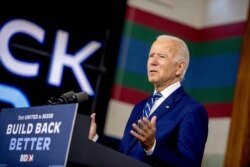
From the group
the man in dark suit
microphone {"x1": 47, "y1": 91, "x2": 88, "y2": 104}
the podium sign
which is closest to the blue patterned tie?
the man in dark suit

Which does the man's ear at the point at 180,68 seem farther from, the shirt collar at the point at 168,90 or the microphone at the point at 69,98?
the microphone at the point at 69,98

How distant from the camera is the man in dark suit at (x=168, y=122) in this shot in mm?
2209

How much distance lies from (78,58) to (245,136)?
1346 millimetres

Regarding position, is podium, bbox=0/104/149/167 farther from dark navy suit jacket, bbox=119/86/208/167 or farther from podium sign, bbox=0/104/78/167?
dark navy suit jacket, bbox=119/86/208/167

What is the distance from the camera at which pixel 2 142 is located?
7.16ft

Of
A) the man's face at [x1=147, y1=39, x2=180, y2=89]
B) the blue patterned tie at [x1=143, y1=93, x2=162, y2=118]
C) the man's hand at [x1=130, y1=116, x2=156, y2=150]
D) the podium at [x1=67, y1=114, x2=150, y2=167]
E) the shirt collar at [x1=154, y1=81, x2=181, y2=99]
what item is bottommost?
the podium at [x1=67, y1=114, x2=150, y2=167]

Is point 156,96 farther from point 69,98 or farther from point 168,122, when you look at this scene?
point 69,98

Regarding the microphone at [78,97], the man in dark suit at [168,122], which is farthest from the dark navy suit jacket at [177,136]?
the microphone at [78,97]

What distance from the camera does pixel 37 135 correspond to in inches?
81.0

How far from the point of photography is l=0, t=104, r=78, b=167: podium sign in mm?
1963

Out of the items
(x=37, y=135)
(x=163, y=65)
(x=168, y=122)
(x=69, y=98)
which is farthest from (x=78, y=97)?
(x=163, y=65)

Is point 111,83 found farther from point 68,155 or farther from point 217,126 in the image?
point 68,155

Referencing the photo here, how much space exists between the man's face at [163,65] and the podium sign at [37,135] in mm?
605

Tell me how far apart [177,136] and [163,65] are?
1.06 feet
